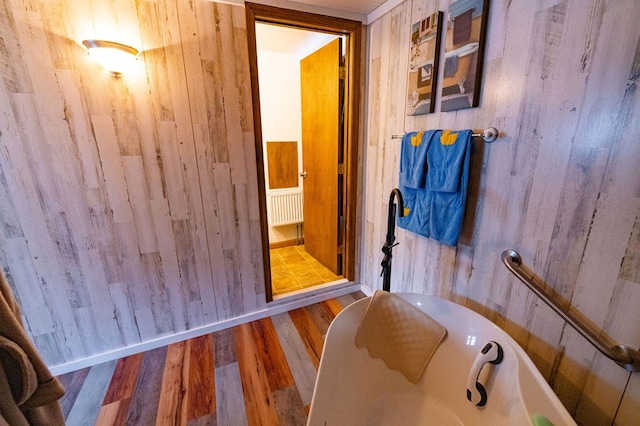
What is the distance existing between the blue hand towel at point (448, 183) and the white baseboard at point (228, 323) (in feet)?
4.08

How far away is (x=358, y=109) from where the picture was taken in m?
2.15

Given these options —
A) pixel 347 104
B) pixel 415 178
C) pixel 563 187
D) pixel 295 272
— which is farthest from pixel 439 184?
pixel 295 272

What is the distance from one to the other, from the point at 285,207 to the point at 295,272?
91cm

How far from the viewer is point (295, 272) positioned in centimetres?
288

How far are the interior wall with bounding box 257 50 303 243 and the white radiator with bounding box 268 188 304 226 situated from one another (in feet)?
1.04

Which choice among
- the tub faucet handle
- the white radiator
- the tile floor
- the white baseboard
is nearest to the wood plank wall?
the white baseboard

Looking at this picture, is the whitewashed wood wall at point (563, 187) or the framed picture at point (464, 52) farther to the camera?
the framed picture at point (464, 52)

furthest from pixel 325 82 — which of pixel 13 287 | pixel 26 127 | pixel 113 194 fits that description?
pixel 13 287

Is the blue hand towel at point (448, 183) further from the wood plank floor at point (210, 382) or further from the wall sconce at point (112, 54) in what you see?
the wall sconce at point (112, 54)

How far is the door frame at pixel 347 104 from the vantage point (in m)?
1.72

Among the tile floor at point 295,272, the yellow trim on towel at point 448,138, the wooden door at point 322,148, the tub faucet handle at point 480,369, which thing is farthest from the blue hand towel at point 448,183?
the tile floor at point 295,272

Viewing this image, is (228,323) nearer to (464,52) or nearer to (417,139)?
(417,139)

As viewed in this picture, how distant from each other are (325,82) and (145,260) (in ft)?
6.77

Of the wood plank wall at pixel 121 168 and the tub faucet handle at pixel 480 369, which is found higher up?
the wood plank wall at pixel 121 168
